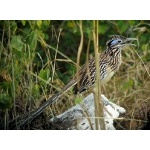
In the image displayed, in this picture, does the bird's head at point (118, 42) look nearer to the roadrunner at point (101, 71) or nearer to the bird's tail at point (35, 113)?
the roadrunner at point (101, 71)

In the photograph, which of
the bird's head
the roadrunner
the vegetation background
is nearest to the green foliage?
the vegetation background

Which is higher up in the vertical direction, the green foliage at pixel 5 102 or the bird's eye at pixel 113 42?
the bird's eye at pixel 113 42

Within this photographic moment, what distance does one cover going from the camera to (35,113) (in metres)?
4.48

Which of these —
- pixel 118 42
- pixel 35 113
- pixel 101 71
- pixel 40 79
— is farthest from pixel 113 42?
pixel 35 113

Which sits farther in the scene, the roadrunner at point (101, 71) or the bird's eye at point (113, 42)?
the bird's eye at point (113, 42)

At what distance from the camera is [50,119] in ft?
14.8

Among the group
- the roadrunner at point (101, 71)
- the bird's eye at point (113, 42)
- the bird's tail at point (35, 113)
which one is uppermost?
the bird's eye at point (113, 42)

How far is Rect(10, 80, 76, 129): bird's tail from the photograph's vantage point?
4.47 m

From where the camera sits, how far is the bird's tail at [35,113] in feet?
14.7

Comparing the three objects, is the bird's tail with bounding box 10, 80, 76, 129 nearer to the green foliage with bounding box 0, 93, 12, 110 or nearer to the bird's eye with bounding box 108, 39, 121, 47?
the green foliage with bounding box 0, 93, 12, 110

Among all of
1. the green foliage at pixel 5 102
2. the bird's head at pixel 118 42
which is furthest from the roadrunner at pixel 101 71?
the green foliage at pixel 5 102

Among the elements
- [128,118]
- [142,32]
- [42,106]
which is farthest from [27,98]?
[142,32]
